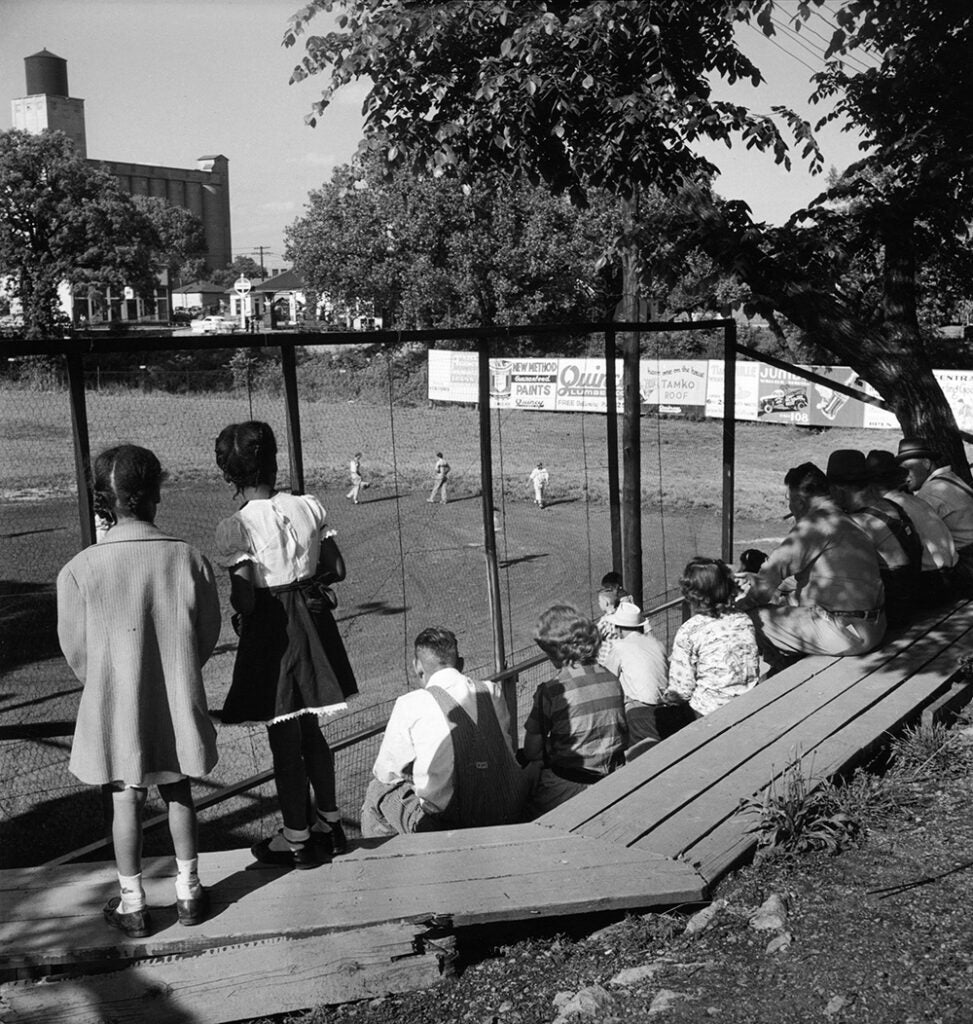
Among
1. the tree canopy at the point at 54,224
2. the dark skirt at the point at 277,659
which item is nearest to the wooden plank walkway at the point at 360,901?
the dark skirt at the point at 277,659

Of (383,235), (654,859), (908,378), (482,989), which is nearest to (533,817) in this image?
(654,859)

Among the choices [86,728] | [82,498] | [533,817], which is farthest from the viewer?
[533,817]

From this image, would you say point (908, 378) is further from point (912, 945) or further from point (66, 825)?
point (66, 825)

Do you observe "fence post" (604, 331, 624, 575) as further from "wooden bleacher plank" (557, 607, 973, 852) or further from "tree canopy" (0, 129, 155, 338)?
"tree canopy" (0, 129, 155, 338)

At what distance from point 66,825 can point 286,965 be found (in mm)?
4686

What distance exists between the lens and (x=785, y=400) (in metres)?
29.6

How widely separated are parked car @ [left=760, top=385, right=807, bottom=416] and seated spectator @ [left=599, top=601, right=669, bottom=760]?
2424 cm

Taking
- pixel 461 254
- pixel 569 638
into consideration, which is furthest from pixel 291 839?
pixel 461 254

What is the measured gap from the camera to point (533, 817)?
15.7ft

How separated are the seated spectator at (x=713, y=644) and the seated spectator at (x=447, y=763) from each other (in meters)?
1.50

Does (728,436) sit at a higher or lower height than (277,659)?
higher

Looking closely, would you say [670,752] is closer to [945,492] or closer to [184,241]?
[945,492]

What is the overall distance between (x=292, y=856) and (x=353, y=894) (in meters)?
0.30

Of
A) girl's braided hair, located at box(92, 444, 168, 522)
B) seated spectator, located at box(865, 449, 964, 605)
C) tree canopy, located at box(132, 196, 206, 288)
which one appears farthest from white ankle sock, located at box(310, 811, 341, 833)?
tree canopy, located at box(132, 196, 206, 288)
